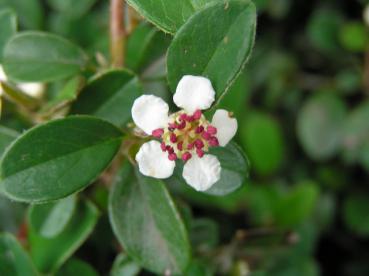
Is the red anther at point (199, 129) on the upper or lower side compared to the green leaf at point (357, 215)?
upper

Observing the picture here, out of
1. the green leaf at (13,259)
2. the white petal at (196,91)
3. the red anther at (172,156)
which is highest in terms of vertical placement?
the white petal at (196,91)

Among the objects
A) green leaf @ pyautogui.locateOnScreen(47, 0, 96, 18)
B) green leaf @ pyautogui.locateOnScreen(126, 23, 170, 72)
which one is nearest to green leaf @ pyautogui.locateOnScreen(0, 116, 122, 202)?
green leaf @ pyautogui.locateOnScreen(126, 23, 170, 72)

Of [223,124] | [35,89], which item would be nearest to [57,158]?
[223,124]

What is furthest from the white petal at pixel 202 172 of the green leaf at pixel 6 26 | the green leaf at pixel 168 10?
the green leaf at pixel 6 26

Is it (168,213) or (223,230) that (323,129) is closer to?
(223,230)

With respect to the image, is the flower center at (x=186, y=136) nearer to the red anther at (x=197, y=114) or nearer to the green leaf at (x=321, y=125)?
the red anther at (x=197, y=114)

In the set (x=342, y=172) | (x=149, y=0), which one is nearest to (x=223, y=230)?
(x=342, y=172)
